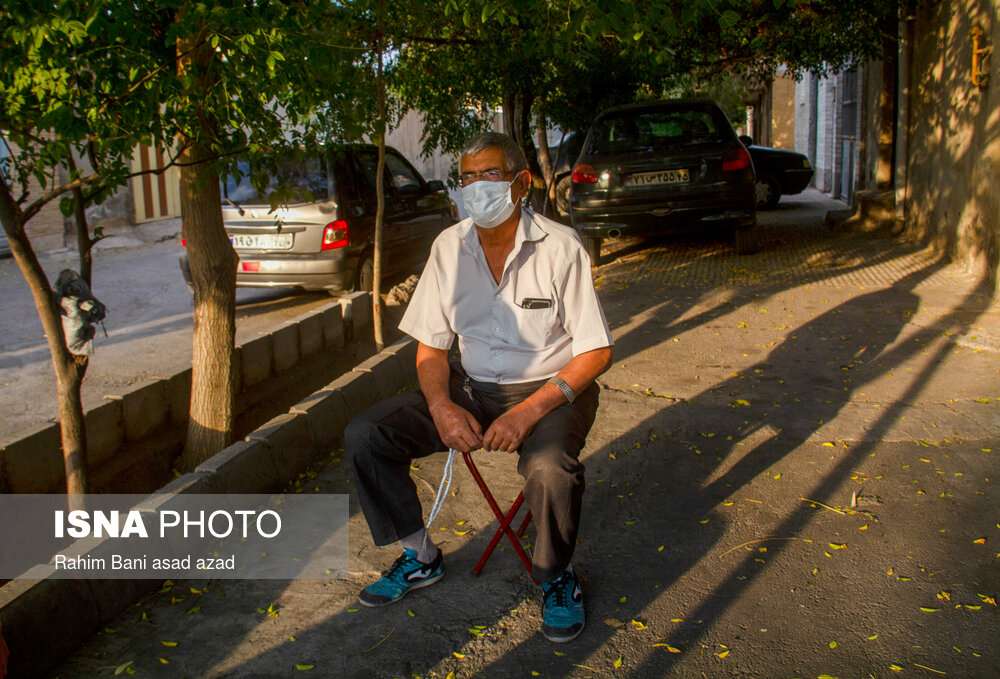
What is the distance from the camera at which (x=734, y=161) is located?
393 inches

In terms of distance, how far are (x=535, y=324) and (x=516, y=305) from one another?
0.11 metres

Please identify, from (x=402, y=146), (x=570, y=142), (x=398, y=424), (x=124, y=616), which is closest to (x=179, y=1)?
(x=398, y=424)

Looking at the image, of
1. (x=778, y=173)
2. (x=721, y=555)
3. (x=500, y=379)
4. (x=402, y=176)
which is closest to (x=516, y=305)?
(x=500, y=379)

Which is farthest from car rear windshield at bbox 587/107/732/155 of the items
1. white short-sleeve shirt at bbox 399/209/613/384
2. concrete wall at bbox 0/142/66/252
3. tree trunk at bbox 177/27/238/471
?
concrete wall at bbox 0/142/66/252

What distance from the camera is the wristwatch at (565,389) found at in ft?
10.8

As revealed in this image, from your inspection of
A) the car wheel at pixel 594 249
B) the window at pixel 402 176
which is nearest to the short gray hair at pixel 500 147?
the window at pixel 402 176

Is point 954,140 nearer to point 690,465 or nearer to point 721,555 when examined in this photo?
point 690,465

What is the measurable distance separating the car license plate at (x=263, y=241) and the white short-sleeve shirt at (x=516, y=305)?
5.76m

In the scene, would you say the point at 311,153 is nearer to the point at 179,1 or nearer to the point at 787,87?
the point at 179,1

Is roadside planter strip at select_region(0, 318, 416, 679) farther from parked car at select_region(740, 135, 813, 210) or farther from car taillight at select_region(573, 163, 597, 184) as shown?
parked car at select_region(740, 135, 813, 210)

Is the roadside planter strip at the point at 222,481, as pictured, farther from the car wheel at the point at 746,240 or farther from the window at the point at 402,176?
the car wheel at the point at 746,240

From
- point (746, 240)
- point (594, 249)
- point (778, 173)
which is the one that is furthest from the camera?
point (778, 173)

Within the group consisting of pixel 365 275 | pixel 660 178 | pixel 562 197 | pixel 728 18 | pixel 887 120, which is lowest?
pixel 365 275

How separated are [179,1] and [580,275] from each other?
67.1 inches
